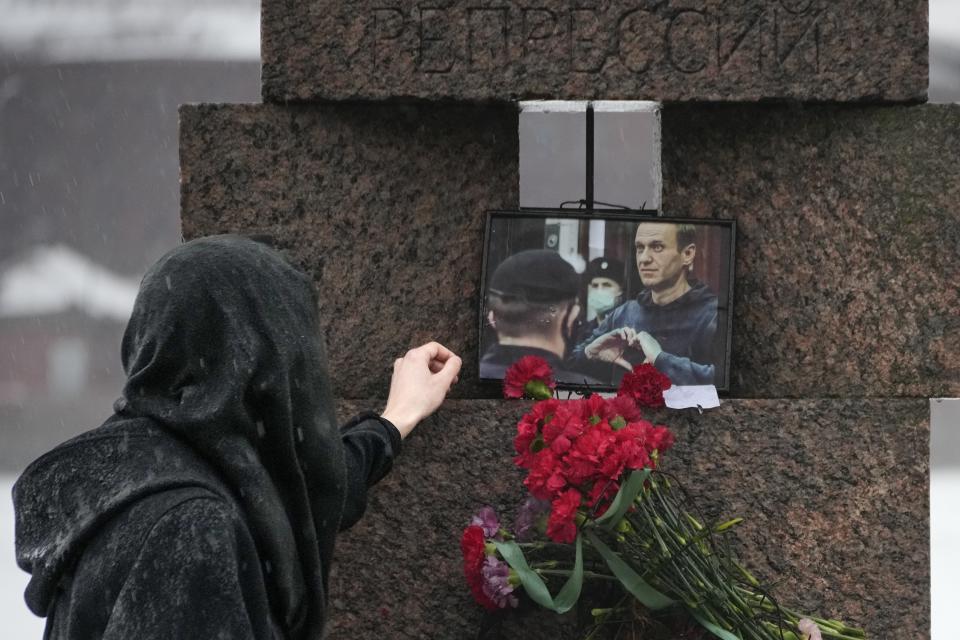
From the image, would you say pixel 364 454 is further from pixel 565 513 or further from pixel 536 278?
pixel 536 278

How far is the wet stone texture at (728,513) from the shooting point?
8.85 ft

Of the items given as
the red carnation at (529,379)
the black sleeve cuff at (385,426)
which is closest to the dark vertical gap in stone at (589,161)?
the red carnation at (529,379)

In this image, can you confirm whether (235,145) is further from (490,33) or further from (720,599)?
(720,599)

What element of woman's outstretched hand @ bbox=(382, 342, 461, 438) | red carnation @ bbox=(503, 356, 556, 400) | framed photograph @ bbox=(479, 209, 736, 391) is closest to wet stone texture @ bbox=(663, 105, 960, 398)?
framed photograph @ bbox=(479, 209, 736, 391)

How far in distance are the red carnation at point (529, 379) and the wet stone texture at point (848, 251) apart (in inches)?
19.8

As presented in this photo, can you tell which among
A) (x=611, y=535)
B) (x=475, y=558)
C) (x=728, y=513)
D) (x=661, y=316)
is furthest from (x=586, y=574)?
(x=661, y=316)

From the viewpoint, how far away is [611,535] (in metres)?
2.38

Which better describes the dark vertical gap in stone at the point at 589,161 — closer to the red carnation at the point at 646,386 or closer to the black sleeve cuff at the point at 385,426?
the red carnation at the point at 646,386

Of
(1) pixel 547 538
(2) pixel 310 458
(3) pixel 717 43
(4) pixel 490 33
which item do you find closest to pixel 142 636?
(2) pixel 310 458

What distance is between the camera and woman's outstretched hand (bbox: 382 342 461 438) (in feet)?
8.47

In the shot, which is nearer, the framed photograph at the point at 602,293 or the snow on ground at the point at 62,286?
the framed photograph at the point at 602,293

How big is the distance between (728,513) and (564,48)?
1.15 m

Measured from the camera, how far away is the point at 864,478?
2.72 metres

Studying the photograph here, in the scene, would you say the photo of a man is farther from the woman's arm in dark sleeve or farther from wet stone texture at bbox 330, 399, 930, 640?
the woman's arm in dark sleeve
